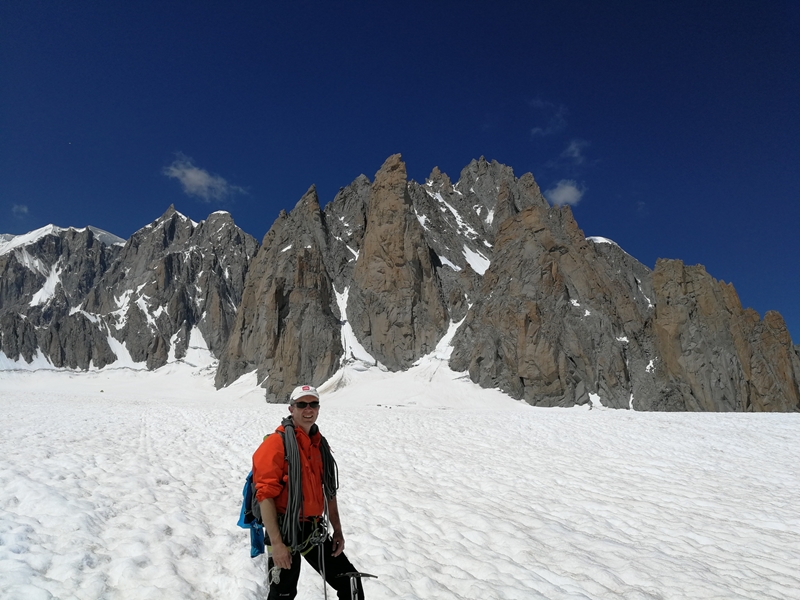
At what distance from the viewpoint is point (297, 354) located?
4491 centimetres

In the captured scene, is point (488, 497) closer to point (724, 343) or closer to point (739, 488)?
point (739, 488)

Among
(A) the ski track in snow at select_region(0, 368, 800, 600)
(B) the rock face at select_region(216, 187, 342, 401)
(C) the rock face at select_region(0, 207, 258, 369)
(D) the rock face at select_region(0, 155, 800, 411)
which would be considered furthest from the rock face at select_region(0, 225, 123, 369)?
(A) the ski track in snow at select_region(0, 368, 800, 600)

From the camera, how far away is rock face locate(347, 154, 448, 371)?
47188 millimetres

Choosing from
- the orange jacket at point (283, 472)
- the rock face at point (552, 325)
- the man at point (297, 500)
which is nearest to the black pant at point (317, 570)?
the man at point (297, 500)

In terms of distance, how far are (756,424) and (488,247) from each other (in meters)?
50.8

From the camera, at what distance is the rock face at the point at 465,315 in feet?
113

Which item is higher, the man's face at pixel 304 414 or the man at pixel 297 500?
the man's face at pixel 304 414

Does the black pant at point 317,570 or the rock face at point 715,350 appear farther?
the rock face at point 715,350

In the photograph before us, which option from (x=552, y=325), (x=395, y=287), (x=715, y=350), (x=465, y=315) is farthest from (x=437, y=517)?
(x=465, y=315)

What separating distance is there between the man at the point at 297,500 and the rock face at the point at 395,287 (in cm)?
4287

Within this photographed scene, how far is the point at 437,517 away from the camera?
6480 millimetres

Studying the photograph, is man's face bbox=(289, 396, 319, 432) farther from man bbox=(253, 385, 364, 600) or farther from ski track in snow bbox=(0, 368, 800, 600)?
ski track in snow bbox=(0, 368, 800, 600)

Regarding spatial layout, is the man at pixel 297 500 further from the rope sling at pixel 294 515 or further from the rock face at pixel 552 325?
the rock face at pixel 552 325

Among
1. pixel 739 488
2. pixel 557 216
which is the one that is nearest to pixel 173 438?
pixel 739 488
